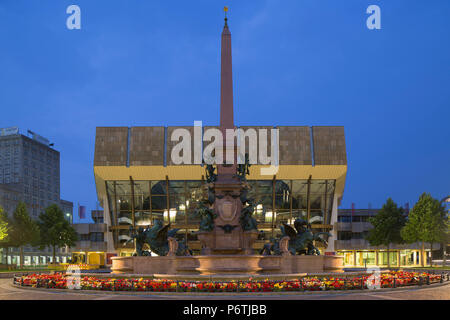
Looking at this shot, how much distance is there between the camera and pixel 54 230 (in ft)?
201

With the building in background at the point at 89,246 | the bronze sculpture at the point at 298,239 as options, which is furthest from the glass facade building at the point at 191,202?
the bronze sculpture at the point at 298,239

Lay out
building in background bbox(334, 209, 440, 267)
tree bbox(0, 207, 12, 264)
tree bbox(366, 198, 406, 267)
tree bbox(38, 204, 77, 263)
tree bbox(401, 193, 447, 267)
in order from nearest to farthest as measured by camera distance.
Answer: tree bbox(0, 207, 12, 264) → tree bbox(401, 193, 447, 267) → tree bbox(38, 204, 77, 263) → tree bbox(366, 198, 406, 267) → building in background bbox(334, 209, 440, 267)

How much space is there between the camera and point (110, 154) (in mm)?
60750

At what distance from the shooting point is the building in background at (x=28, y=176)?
106 m

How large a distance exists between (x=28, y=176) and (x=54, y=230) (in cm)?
6267

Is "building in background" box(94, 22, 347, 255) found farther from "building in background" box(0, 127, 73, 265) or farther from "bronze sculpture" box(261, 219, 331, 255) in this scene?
"building in background" box(0, 127, 73, 265)

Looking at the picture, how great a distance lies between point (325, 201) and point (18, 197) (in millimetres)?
73846

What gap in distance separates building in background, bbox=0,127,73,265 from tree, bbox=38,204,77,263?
43927 mm

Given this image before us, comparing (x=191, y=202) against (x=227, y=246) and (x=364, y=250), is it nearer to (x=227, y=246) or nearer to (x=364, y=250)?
(x=364, y=250)

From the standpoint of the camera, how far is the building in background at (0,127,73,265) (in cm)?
10606

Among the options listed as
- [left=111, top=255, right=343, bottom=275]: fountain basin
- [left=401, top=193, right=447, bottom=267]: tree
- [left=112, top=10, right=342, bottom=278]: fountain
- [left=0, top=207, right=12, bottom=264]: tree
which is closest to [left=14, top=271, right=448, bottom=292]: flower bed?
[left=111, top=255, right=343, bottom=275]: fountain basin

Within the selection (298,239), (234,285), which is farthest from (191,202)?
(234,285)
